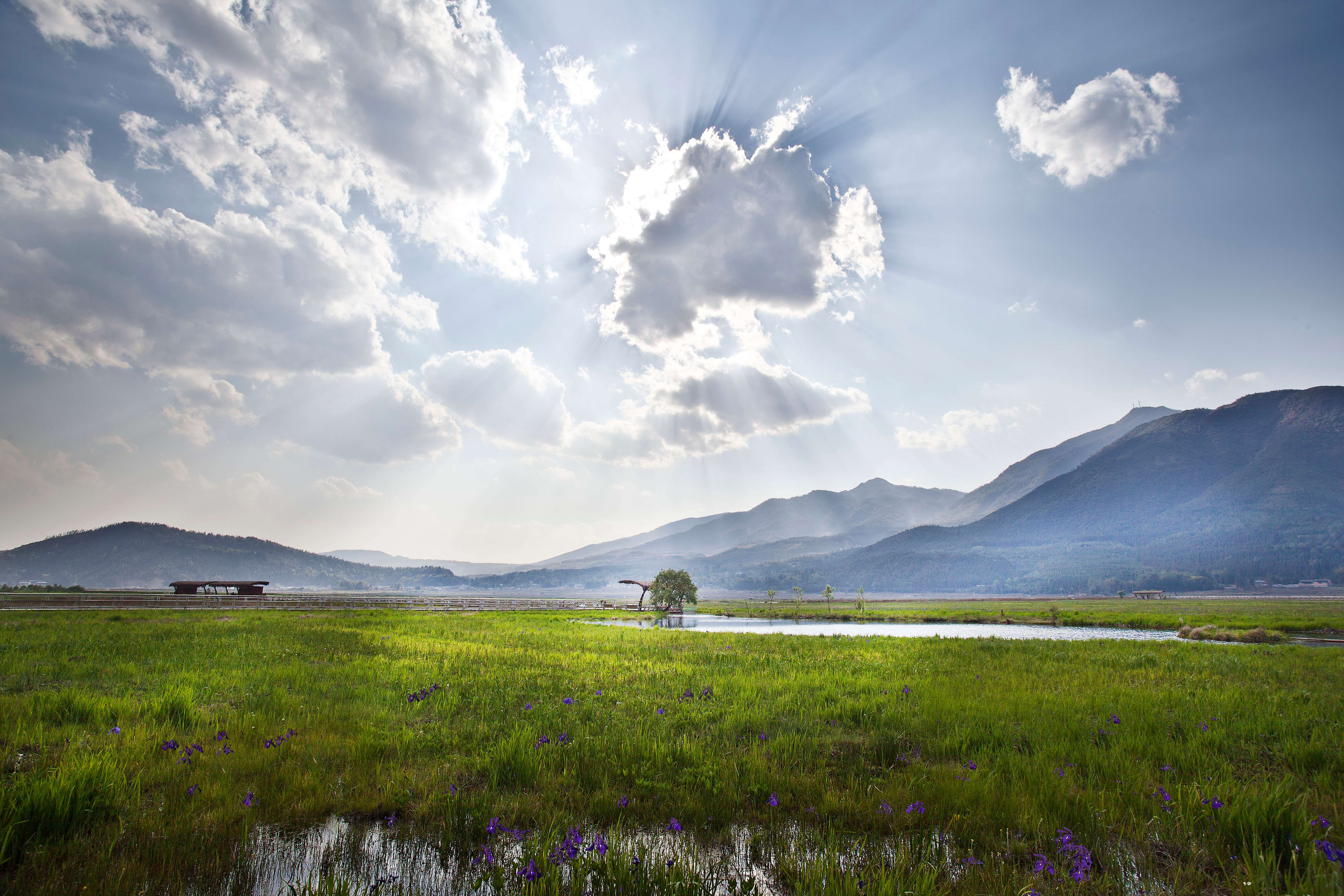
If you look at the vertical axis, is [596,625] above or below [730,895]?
below

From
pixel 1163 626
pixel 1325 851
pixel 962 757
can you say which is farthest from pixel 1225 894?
pixel 1163 626

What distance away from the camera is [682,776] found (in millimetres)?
6109

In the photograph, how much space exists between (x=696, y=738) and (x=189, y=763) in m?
6.31

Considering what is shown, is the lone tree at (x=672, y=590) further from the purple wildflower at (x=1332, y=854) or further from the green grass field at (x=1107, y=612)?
the purple wildflower at (x=1332, y=854)

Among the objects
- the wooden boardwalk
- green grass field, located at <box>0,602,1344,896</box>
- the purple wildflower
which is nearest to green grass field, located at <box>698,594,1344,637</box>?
the wooden boardwalk

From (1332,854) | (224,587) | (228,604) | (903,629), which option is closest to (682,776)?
(1332,854)

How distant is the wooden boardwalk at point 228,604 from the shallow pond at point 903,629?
816 inches

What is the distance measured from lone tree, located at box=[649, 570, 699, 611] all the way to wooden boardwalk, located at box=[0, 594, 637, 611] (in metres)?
5.82

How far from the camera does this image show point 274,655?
568 inches

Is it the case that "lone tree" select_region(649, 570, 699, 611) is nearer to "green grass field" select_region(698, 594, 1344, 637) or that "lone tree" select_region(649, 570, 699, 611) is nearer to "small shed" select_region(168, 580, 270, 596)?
"green grass field" select_region(698, 594, 1344, 637)

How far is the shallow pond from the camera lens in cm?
3097

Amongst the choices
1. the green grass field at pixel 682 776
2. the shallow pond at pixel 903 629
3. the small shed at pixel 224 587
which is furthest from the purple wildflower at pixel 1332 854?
the small shed at pixel 224 587

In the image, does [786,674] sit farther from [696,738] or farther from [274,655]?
[274,655]

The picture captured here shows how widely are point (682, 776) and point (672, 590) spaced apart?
63.1 m
